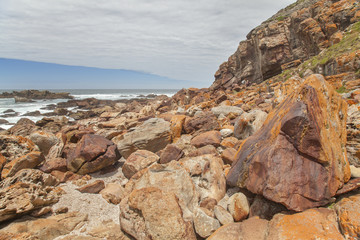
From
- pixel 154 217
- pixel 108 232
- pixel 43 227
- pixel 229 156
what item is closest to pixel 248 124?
pixel 229 156

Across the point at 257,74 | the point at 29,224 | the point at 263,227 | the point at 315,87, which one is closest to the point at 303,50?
the point at 257,74

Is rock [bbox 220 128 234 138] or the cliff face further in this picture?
the cliff face

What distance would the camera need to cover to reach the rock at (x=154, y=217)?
3.78 meters

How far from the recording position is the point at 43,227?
15.0 feet

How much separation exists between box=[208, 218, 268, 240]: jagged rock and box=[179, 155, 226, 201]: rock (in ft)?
3.47

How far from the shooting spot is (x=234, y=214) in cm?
397

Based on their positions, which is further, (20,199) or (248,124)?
(248,124)

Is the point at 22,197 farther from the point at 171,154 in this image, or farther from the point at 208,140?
the point at 208,140

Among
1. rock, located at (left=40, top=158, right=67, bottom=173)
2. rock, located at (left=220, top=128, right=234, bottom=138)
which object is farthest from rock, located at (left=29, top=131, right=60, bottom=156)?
rock, located at (left=220, top=128, right=234, bottom=138)

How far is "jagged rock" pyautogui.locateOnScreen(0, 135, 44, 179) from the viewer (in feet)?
22.4

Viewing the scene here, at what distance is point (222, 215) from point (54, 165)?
690cm

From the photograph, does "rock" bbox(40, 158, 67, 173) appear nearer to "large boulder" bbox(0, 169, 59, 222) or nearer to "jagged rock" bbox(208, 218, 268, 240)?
"large boulder" bbox(0, 169, 59, 222)

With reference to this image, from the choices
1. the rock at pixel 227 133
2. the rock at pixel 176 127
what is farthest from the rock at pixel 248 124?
the rock at pixel 176 127

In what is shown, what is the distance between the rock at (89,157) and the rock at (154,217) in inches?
149
